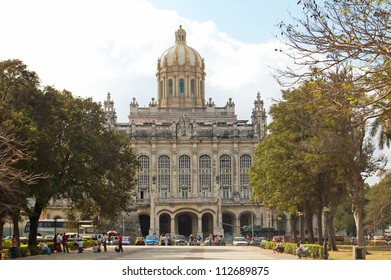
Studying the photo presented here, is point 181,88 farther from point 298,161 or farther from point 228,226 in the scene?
point 298,161

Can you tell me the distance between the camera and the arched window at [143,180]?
327 feet

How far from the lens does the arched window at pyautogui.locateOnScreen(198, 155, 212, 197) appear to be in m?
101

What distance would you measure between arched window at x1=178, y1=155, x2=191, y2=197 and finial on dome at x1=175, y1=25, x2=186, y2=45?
21.8 m

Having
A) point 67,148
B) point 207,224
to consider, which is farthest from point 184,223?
point 67,148

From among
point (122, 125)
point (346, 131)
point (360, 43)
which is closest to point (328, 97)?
point (360, 43)

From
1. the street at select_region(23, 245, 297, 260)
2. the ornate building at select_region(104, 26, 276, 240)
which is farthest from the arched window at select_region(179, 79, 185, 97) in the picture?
the street at select_region(23, 245, 297, 260)

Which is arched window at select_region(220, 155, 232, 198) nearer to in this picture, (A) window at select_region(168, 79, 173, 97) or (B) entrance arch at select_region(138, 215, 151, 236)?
(B) entrance arch at select_region(138, 215, 151, 236)

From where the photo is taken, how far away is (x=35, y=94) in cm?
4056

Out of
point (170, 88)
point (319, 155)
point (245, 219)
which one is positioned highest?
point (170, 88)

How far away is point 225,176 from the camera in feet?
334

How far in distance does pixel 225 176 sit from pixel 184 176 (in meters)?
6.35

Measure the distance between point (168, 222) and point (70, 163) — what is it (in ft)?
173

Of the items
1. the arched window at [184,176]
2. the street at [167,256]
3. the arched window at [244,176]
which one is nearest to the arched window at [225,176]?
the arched window at [244,176]

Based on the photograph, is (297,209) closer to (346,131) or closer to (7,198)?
(346,131)
